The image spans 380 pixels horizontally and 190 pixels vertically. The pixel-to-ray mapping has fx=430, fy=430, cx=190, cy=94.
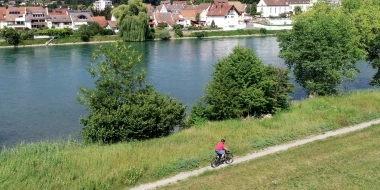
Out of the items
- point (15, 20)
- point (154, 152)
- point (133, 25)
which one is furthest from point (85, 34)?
point (154, 152)

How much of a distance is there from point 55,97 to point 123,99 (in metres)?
13.4

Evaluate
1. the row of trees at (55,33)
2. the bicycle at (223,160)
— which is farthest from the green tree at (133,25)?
the bicycle at (223,160)

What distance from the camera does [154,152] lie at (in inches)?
537

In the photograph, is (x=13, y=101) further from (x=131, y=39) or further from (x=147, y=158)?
(x=131, y=39)

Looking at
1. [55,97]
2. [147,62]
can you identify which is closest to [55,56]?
[147,62]

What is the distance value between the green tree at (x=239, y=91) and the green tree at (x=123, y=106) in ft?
4.99

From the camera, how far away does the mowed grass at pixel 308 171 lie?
36.1ft

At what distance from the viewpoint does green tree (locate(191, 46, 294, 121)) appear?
17750 mm

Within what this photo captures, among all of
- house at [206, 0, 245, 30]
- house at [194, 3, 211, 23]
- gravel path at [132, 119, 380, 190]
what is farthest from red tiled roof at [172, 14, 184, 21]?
gravel path at [132, 119, 380, 190]

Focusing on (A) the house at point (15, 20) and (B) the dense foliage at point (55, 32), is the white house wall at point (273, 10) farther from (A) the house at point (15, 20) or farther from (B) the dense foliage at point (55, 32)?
(A) the house at point (15, 20)

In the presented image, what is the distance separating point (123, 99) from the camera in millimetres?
16969

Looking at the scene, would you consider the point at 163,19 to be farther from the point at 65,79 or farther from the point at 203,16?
the point at 65,79

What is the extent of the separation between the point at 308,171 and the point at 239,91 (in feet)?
21.0

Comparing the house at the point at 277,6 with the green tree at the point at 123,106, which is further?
the house at the point at 277,6
